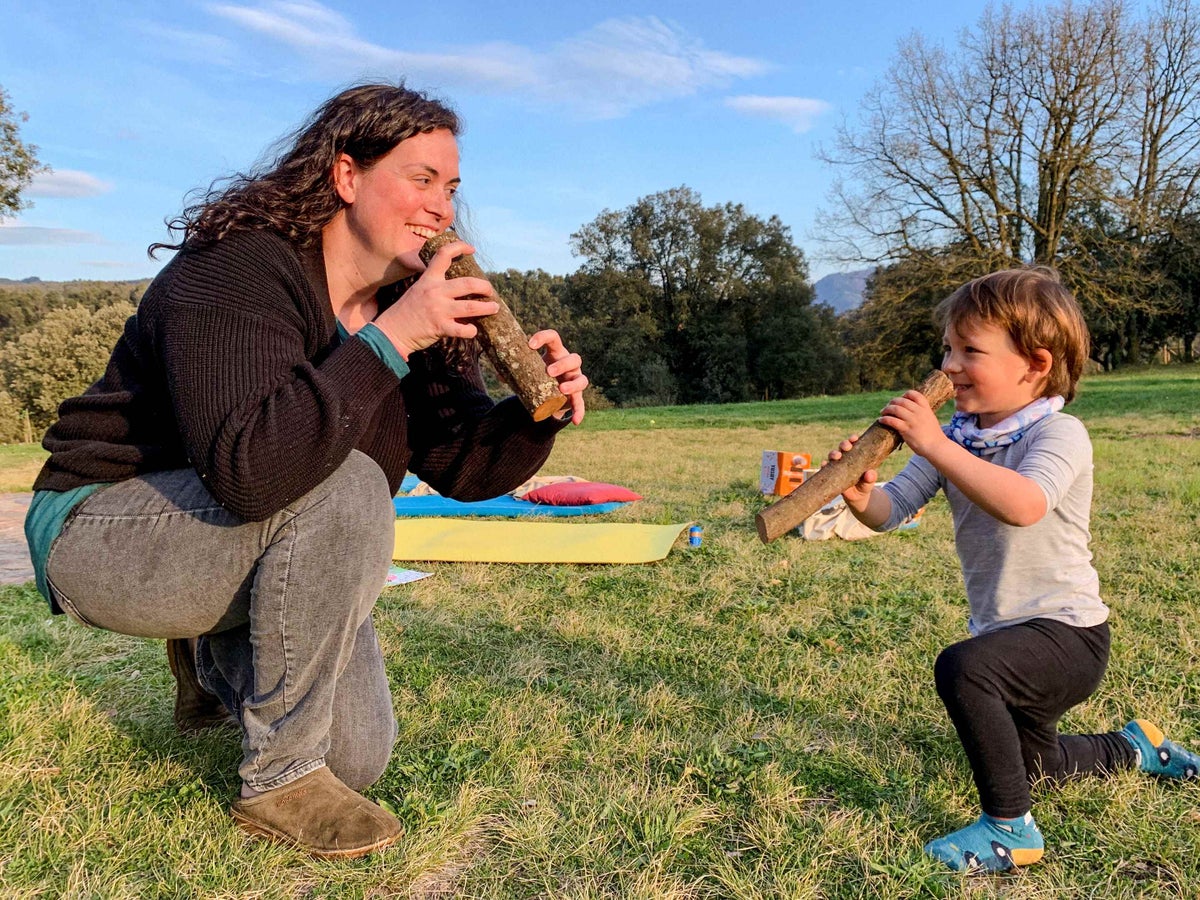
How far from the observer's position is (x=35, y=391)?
93.5 ft

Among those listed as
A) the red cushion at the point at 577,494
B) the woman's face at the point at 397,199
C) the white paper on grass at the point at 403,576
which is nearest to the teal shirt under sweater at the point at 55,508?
the woman's face at the point at 397,199

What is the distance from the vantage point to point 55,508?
2.02 m

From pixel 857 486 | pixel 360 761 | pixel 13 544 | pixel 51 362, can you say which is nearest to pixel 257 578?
pixel 360 761

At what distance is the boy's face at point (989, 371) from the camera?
2252 millimetres

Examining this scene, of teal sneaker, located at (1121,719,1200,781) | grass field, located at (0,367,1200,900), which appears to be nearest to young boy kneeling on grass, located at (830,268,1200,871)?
teal sneaker, located at (1121,719,1200,781)

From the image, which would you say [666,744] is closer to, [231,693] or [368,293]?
[231,693]

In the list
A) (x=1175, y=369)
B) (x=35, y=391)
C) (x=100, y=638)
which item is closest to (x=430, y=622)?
(x=100, y=638)

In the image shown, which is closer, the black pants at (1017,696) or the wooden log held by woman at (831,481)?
the black pants at (1017,696)

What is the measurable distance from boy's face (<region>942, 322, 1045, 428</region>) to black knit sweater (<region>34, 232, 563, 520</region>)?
1491 mm

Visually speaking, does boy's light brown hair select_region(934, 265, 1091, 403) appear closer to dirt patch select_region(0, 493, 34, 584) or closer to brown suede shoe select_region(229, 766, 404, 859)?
brown suede shoe select_region(229, 766, 404, 859)

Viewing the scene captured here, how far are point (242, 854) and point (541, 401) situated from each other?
1285 mm

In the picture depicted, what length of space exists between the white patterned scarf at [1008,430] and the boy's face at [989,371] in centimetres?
4

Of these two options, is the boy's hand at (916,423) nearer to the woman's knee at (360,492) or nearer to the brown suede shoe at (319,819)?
the woman's knee at (360,492)

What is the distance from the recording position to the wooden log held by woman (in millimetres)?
2215
